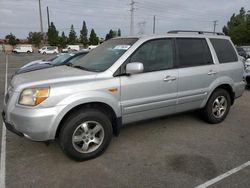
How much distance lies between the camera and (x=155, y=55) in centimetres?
382

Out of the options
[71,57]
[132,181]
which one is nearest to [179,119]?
[132,181]

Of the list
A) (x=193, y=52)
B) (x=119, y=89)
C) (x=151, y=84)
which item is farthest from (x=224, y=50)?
(x=119, y=89)

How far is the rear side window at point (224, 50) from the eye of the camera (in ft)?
15.0

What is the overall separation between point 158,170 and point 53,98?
169cm

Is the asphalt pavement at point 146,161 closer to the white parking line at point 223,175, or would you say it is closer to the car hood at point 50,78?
the white parking line at point 223,175

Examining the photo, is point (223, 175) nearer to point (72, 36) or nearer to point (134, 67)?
point (134, 67)

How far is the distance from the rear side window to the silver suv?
0.02 metres

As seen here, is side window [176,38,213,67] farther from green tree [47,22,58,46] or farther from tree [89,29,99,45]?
tree [89,29,99,45]

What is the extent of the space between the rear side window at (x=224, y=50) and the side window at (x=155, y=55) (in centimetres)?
119

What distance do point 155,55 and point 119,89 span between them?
36.7 inches

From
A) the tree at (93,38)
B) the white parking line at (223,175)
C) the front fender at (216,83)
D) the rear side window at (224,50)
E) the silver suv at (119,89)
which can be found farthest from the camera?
the tree at (93,38)

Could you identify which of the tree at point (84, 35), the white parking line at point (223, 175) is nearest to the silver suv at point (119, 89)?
the white parking line at point (223, 175)

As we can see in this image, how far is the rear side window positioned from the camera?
4574 millimetres

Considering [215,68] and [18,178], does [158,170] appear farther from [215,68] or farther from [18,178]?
[215,68]
